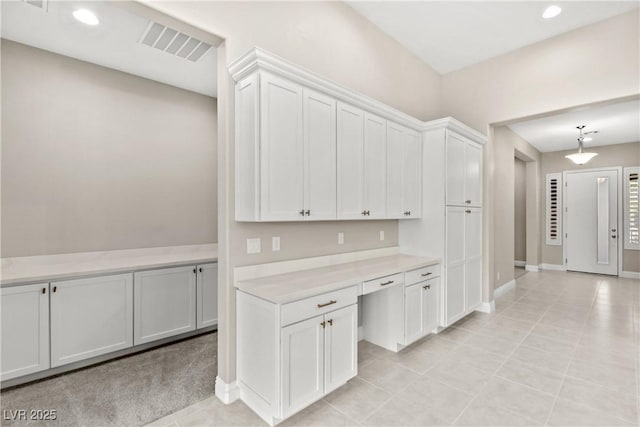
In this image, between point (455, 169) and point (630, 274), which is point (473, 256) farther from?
point (630, 274)

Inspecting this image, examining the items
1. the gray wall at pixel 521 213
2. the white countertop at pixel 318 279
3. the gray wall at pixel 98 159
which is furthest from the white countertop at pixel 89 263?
the gray wall at pixel 521 213

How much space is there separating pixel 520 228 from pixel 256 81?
8129mm

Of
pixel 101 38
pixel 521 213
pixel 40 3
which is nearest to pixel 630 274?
pixel 521 213

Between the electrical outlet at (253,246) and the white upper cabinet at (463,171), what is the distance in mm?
2222

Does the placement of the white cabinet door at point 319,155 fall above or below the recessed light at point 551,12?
below

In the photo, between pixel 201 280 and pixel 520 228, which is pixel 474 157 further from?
pixel 520 228

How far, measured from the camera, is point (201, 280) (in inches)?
134

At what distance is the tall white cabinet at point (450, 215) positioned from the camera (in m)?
3.46

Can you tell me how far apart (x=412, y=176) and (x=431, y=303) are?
1418 millimetres

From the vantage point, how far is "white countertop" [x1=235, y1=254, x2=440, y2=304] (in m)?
2.03

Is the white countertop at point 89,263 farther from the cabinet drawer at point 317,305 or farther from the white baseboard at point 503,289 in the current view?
the white baseboard at point 503,289

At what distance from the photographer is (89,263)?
3.02 meters

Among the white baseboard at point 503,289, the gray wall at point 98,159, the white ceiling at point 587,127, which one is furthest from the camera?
the white baseboard at point 503,289

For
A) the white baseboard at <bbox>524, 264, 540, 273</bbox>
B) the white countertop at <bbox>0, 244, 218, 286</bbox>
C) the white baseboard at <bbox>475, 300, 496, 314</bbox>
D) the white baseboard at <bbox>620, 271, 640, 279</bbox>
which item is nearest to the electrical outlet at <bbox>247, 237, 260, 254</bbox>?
the white countertop at <bbox>0, 244, 218, 286</bbox>
